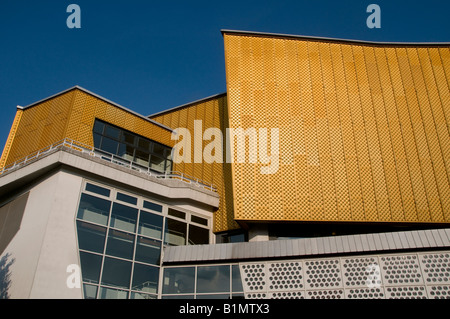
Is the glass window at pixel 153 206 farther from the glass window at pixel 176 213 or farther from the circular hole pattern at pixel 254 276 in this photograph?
the circular hole pattern at pixel 254 276

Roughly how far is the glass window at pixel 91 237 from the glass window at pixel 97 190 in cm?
187

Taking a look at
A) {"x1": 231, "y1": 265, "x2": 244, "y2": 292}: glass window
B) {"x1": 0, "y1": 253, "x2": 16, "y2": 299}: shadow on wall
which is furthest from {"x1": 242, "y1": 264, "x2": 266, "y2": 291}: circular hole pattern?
{"x1": 0, "y1": 253, "x2": 16, "y2": 299}: shadow on wall

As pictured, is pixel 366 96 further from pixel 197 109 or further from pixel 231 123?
pixel 197 109

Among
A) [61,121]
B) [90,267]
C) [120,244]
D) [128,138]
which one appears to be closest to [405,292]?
[120,244]

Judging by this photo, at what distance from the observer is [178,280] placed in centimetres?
2078

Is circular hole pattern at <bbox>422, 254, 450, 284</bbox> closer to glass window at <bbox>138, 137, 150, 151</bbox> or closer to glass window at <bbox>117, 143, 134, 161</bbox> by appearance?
glass window at <bbox>117, 143, 134, 161</bbox>

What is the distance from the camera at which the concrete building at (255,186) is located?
18.5 m

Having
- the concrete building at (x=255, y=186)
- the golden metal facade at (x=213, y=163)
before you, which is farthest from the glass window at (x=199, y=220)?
the golden metal facade at (x=213, y=163)

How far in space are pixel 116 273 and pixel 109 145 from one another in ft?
28.0

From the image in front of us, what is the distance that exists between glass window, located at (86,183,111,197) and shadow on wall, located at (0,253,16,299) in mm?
4571

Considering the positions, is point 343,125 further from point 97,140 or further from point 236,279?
point 97,140

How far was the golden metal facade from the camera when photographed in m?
25.1
